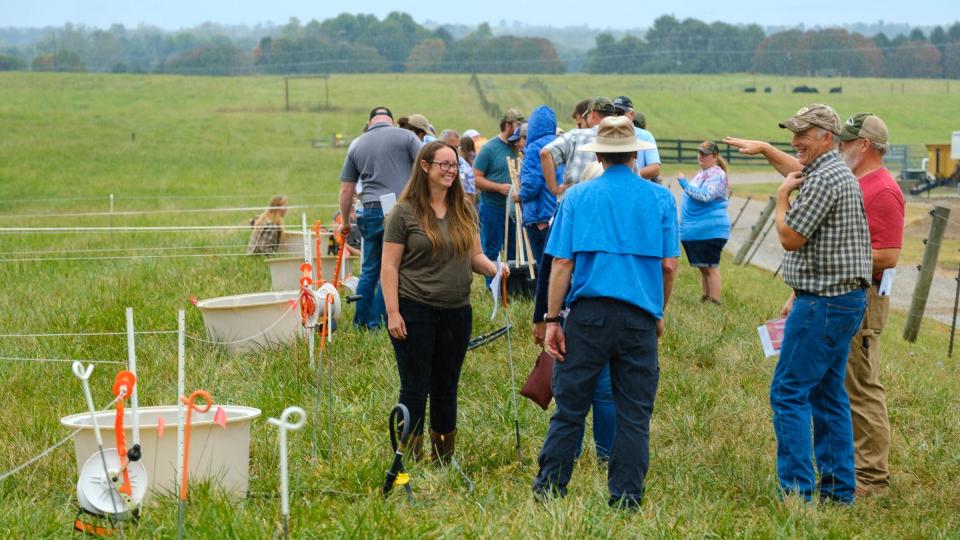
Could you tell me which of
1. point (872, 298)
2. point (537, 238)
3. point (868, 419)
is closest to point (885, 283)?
point (872, 298)

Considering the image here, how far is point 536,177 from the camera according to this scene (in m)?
10.3

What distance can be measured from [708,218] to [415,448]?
6673 millimetres

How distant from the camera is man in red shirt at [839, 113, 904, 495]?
6.36 meters

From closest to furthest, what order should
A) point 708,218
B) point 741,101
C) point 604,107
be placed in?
1. point 604,107
2. point 708,218
3. point 741,101

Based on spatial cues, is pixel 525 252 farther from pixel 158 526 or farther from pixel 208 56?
pixel 208 56

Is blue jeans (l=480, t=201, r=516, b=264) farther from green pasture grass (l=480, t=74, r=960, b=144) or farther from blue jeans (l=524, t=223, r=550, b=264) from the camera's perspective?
green pasture grass (l=480, t=74, r=960, b=144)

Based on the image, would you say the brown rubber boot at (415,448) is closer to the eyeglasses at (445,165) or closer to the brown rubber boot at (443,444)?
the brown rubber boot at (443,444)

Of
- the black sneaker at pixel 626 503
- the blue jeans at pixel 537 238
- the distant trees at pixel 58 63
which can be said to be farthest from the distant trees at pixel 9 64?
the black sneaker at pixel 626 503

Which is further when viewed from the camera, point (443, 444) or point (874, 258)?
point (443, 444)

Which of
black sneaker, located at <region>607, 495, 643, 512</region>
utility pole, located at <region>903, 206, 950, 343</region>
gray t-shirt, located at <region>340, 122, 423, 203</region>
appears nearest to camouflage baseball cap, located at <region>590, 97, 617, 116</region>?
gray t-shirt, located at <region>340, 122, 423, 203</region>

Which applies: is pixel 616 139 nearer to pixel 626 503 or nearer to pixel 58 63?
pixel 626 503

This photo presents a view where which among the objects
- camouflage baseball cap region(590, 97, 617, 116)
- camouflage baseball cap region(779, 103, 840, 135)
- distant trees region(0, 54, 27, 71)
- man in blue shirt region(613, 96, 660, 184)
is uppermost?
camouflage baseball cap region(779, 103, 840, 135)

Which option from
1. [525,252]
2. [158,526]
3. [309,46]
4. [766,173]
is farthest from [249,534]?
[309,46]

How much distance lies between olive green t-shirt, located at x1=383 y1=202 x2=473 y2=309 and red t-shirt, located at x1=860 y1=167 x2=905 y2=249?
2.12m
